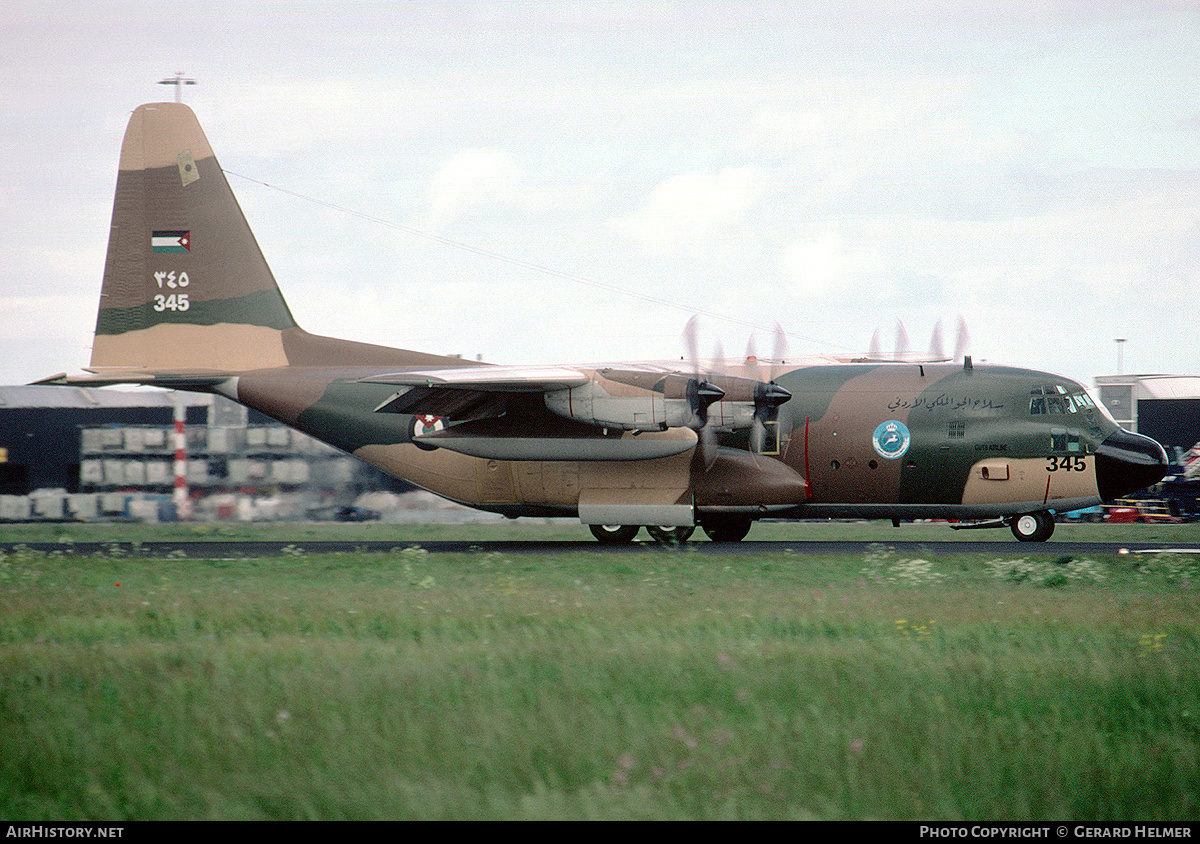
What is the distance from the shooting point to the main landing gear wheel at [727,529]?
85.9ft

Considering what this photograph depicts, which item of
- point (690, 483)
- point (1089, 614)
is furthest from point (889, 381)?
point (1089, 614)

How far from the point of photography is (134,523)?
33844 millimetres

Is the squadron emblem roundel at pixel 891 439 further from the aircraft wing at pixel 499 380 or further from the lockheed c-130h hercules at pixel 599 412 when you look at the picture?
the aircraft wing at pixel 499 380

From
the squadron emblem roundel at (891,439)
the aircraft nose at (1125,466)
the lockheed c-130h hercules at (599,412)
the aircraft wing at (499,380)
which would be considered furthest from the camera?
the squadron emblem roundel at (891,439)

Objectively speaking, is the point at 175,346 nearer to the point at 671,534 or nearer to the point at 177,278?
the point at 177,278

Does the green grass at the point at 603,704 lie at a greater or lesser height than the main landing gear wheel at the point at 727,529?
greater

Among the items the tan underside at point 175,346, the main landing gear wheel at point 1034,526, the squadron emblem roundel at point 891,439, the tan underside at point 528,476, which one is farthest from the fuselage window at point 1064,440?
the tan underside at point 175,346

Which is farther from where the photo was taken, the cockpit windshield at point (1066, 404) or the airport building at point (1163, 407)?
the airport building at point (1163, 407)

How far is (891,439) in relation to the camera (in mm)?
23266

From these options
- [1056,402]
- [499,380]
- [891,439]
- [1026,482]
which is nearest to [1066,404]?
[1056,402]

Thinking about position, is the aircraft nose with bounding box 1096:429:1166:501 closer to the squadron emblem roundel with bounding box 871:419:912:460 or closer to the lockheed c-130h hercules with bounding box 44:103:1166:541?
the lockheed c-130h hercules with bounding box 44:103:1166:541

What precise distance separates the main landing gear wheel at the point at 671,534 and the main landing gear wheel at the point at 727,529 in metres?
0.94
